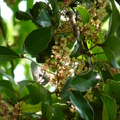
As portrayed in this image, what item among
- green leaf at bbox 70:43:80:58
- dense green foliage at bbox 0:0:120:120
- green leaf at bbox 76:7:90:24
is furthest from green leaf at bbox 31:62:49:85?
green leaf at bbox 76:7:90:24

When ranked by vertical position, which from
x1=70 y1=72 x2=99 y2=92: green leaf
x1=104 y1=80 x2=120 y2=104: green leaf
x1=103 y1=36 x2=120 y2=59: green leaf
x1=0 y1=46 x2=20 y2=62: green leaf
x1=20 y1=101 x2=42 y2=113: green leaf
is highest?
x1=0 y1=46 x2=20 y2=62: green leaf

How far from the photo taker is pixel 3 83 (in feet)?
2.78

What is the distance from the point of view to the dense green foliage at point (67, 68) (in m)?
0.82

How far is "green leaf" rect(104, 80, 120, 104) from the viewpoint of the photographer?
86 centimetres

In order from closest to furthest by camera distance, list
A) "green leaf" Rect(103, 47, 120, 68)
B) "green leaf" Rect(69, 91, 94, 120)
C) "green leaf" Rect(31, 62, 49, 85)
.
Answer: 1. "green leaf" Rect(69, 91, 94, 120)
2. "green leaf" Rect(103, 47, 120, 68)
3. "green leaf" Rect(31, 62, 49, 85)

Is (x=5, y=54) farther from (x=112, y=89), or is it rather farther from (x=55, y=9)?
(x=112, y=89)

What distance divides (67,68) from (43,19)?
150 millimetres

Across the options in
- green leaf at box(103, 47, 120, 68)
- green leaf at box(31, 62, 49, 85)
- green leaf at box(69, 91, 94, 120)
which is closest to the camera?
green leaf at box(69, 91, 94, 120)

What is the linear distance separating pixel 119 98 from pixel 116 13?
0.28 meters

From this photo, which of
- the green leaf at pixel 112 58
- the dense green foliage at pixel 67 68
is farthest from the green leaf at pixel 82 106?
the green leaf at pixel 112 58

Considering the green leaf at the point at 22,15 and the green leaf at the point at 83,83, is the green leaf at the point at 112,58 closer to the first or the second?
the green leaf at the point at 83,83

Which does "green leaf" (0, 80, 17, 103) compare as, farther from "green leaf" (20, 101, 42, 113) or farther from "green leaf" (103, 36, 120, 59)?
"green leaf" (103, 36, 120, 59)

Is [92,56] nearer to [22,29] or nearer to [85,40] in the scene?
[85,40]

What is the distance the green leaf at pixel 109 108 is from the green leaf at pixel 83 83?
0.06 metres
